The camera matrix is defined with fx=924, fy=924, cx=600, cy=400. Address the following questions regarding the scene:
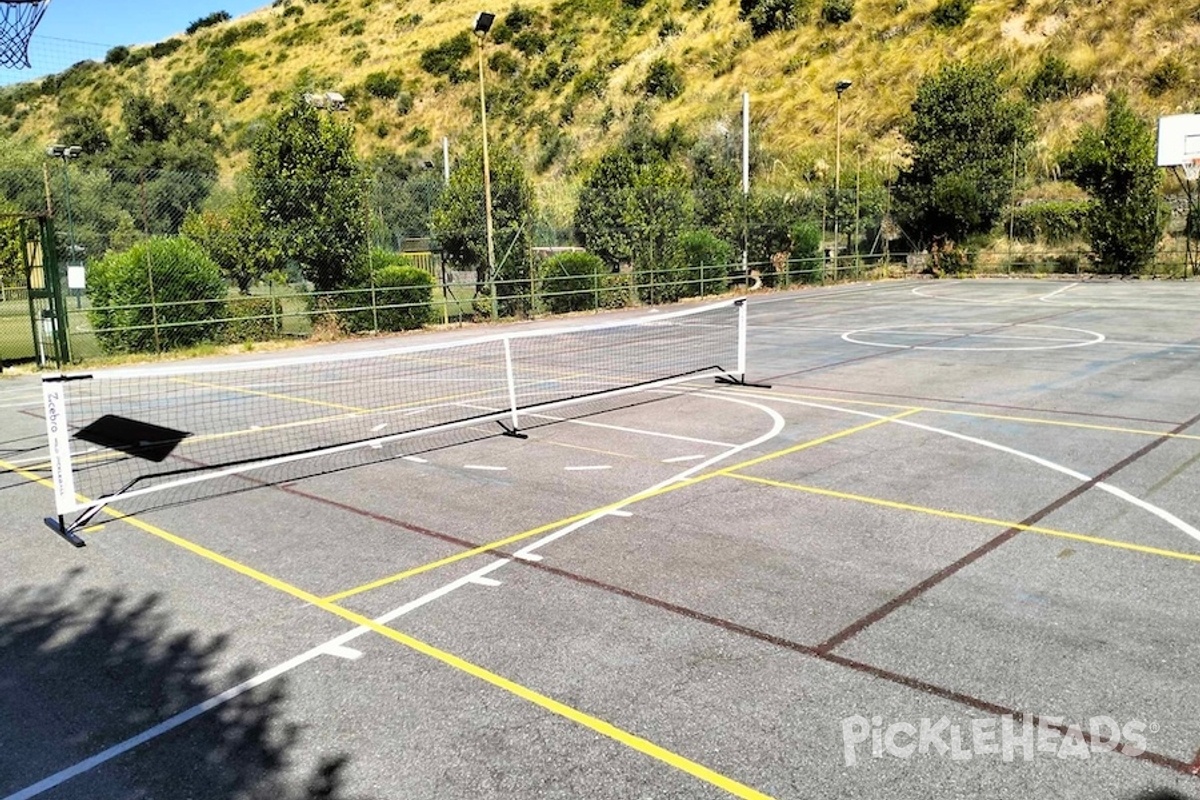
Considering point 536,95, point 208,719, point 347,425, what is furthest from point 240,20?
point 208,719

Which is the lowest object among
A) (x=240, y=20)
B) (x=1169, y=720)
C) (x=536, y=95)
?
(x=1169, y=720)

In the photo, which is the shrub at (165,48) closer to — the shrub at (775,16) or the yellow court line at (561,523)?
the shrub at (775,16)

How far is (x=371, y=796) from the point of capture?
4059mm

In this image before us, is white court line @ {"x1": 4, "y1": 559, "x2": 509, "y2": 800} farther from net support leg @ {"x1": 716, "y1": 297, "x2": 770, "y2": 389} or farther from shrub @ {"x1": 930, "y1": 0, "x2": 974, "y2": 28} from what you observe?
shrub @ {"x1": 930, "y1": 0, "x2": 974, "y2": 28}

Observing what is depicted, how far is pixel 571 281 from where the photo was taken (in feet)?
98.5

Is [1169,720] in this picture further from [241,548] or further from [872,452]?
[241,548]

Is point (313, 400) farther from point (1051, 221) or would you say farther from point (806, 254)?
point (1051, 221)

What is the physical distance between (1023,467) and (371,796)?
7486 millimetres

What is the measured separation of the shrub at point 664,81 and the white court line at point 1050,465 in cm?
6241

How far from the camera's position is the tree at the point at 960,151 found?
44.5 metres

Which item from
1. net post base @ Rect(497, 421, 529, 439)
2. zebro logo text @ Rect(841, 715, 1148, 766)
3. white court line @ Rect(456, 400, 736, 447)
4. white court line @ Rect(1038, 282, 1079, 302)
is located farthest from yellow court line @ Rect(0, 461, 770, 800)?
white court line @ Rect(1038, 282, 1079, 302)

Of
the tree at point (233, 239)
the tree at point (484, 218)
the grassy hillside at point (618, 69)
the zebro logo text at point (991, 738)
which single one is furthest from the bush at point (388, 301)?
the grassy hillside at point (618, 69)

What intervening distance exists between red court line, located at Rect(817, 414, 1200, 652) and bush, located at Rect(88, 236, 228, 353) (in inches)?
754

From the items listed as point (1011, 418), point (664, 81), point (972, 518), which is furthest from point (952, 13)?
point (972, 518)
